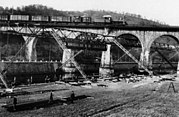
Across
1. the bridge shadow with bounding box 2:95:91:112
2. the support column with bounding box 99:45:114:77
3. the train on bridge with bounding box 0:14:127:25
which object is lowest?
the bridge shadow with bounding box 2:95:91:112

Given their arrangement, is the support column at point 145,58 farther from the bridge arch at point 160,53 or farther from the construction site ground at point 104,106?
the construction site ground at point 104,106

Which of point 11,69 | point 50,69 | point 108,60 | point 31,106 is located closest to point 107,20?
point 108,60

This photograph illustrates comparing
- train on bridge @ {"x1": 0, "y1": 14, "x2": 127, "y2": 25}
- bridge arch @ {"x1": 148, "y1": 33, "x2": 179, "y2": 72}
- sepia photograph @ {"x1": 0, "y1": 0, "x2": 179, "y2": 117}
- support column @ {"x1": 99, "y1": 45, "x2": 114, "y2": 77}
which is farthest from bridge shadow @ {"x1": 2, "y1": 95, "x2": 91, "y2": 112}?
train on bridge @ {"x1": 0, "y1": 14, "x2": 127, "y2": 25}

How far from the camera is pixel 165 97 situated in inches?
1096

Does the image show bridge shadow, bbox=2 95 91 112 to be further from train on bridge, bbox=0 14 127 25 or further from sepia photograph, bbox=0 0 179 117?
train on bridge, bbox=0 14 127 25

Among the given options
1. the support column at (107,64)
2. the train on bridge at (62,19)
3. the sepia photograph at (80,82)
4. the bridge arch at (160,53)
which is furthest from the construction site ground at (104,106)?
the train on bridge at (62,19)

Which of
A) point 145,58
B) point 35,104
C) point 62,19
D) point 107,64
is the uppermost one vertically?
point 62,19

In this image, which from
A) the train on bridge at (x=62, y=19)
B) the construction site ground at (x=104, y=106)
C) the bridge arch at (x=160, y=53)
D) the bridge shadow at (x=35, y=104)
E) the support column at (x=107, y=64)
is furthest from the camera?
the train on bridge at (x=62, y=19)

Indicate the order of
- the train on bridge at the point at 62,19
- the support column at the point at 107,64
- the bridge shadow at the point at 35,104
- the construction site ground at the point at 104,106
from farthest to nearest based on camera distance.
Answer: the train on bridge at the point at 62,19 → the support column at the point at 107,64 → the bridge shadow at the point at 35,104 → the construction site ground at the point at 104,106

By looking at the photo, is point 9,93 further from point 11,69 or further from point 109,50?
point 109,50

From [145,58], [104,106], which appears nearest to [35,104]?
[104,106]

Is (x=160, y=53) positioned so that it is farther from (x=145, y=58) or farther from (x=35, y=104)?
(x=35, y=104)

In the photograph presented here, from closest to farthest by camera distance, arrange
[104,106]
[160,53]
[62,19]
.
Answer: [104,106]
[160,53]
[62,19]

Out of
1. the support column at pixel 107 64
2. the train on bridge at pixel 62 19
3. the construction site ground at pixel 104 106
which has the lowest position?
the construction site ground at pixel 104 106
